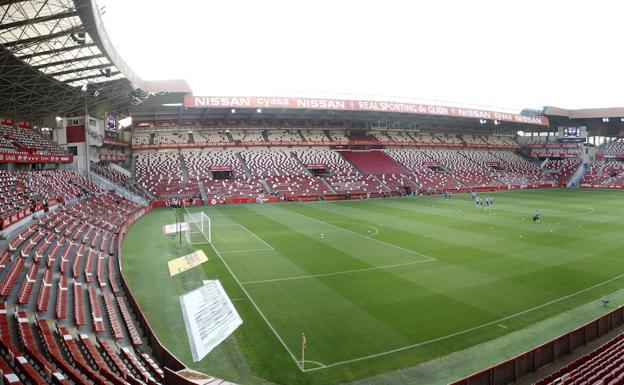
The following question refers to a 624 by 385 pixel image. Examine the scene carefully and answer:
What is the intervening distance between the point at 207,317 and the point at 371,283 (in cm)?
781

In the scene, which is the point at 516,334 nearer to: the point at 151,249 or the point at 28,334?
the point at 28,334

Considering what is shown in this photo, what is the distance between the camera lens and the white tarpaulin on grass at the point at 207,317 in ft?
45.2

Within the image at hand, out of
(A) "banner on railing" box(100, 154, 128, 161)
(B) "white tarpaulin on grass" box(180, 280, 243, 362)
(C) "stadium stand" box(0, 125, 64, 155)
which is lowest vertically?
(B) "white tarpaulin on grass" box(180, 280, 243, 362)

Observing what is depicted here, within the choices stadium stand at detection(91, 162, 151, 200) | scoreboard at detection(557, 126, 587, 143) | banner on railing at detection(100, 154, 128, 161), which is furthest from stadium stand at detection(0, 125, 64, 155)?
scoreboard at detection(557, 126, 587, 143)

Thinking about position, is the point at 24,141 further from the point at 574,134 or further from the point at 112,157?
the point at 574,134

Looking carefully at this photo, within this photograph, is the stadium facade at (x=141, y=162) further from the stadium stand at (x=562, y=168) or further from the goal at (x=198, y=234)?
the goal at (x=198, y=234)

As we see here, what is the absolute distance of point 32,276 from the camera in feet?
51.1

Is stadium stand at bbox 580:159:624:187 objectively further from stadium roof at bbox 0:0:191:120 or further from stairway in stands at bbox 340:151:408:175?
stadium roof at bbox 0:0:191:120

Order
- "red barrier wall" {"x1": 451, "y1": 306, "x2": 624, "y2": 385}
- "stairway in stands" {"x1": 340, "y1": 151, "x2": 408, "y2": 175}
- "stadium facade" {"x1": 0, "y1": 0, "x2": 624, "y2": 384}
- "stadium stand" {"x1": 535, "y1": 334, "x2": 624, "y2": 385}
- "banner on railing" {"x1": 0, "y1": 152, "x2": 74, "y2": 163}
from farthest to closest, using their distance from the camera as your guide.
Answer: "stairway in stands" {"x1": 340, "y1": 151, "x2": 408, "y2": 175}, "banner on railing" {"x1": 0, "y1": 152, "x2": 74, "y2": 163}, "stadium facade" {"x1": 0, "y1": 0, "x2": 624, "y2": 384}, "red barrier wall" {"x1": 451, "y1": 306, "x2": 624, "y2": 385}, "stadium stand" {"x1": 535, "y1": 334, "x2": 624, "y2": 385}

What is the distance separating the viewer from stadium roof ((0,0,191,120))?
2256 centimetres

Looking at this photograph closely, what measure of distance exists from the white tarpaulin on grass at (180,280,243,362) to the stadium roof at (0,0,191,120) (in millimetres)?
15575

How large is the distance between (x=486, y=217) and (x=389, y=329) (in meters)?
28.7

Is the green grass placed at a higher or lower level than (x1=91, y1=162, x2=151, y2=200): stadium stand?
lower

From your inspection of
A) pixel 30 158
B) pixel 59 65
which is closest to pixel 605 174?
pixel 59 65
